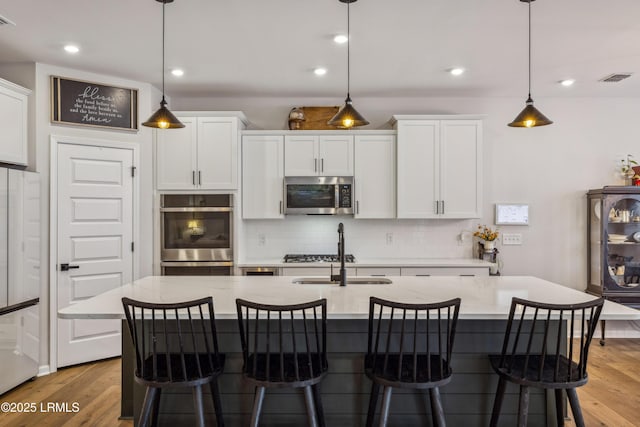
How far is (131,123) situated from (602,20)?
12.9 feet

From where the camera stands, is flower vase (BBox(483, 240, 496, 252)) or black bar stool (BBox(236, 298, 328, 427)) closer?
black bar stool (BBox(236, 298, 328, 427))

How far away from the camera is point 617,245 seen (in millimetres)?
4727

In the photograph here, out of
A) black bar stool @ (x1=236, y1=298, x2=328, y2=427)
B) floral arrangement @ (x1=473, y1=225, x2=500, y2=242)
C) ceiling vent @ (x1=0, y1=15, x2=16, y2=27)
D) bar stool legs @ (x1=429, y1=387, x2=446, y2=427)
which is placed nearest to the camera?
black bar stool @ (x1=236, y1=298, x2=328, y2=427)

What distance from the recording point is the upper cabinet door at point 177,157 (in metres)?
4.46

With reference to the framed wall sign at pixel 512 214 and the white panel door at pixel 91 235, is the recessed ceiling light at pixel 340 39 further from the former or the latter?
the framed wall sign at pixel 512 214

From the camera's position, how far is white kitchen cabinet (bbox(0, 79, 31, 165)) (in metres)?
3.53

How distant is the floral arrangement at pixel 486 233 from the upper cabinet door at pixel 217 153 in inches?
104

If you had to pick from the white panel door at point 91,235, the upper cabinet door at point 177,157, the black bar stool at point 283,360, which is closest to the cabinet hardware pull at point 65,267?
the white panel door at point 91,235

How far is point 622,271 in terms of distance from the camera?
4676 mm

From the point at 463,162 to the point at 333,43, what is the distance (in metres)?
1.96

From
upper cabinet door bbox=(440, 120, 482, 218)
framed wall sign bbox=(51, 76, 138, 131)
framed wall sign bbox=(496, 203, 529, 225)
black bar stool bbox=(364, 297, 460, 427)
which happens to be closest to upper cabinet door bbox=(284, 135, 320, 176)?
upper cabinet door bbox=(440, 120, 482, 218)

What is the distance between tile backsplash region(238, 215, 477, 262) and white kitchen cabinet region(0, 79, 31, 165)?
2.19m

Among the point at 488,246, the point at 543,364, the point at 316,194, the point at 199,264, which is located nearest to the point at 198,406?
the point at 543,364

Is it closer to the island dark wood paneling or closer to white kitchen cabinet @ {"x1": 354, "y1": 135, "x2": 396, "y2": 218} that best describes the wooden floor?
the island dark wood paneling
